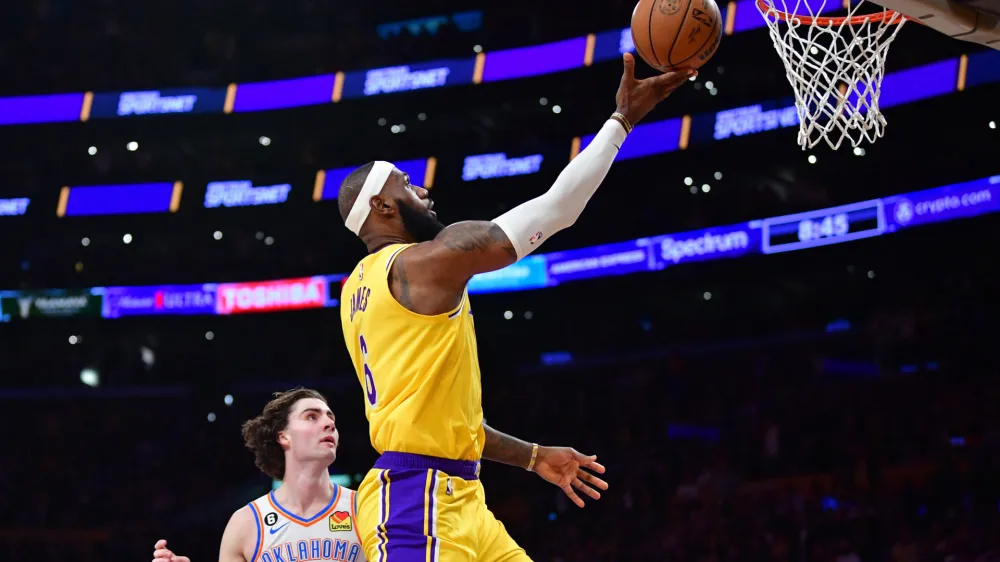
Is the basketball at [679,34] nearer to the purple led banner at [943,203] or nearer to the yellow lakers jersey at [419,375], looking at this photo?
the yellow lakers jersey at [419,375]

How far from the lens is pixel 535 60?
18312mm

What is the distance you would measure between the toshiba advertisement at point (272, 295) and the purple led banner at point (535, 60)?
4.75 meters

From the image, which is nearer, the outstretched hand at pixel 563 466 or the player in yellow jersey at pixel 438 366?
the player in yellow jersey at pixel 438 366

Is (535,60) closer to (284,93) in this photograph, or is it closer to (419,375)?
(284,93)

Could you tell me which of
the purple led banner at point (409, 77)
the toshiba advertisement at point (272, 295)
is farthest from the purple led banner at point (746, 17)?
the toshiba advertisement at point (272, 295)

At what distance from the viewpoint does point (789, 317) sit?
16156 millimetres

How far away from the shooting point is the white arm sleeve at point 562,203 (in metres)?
3.04

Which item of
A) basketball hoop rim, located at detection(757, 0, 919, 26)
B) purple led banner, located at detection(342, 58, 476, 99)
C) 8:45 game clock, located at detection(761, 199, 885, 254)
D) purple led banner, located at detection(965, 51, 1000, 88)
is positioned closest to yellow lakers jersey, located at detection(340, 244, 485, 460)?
basketball hoop rim, located at detection(757, 0, 919, 26)

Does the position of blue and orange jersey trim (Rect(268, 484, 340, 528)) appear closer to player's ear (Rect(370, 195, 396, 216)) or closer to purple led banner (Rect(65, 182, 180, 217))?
player's ear (Rect(370, 195, 396, 216))

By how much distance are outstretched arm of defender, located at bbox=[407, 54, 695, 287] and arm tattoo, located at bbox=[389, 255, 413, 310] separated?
0.04m

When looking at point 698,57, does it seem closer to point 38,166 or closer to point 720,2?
point 720,2

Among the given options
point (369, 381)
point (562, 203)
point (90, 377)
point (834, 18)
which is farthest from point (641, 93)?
point (90, 377)

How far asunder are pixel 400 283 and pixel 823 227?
1223 cm

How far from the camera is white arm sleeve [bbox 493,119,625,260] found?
3043 millimetres
